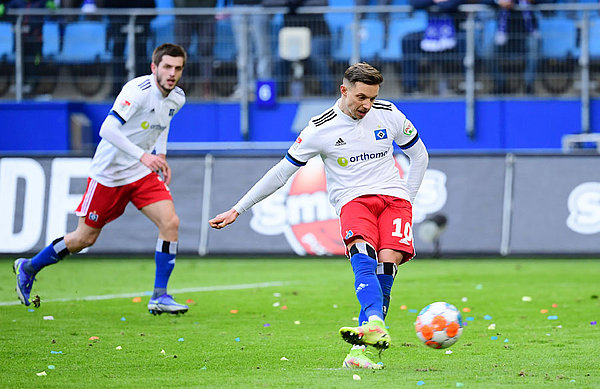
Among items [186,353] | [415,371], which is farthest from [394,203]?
[186,353]

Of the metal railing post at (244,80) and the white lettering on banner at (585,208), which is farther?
the metal railing post at (244,80)

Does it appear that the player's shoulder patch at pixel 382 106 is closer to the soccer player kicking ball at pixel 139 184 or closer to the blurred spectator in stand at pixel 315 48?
the soccer player kicking ball at pixel 139 184

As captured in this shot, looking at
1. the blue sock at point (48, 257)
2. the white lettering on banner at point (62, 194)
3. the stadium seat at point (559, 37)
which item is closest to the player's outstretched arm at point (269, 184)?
the blue sock at point (48, 257)

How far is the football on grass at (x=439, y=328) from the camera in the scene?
6336 mm

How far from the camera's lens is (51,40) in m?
18.5

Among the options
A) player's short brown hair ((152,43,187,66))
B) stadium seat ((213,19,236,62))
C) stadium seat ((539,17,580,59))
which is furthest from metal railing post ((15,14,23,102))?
player's short brown hair ((152,43,187,66))

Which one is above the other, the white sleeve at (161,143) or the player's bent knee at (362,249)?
the white sleeve at (161,143)

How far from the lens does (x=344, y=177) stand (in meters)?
6.90

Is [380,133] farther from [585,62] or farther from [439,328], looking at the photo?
[585,62]

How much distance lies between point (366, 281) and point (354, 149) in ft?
3.08

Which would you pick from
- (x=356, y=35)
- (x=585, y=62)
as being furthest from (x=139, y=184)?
(x=585, y=62)

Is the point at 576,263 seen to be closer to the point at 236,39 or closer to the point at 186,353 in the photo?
the point at 236,39

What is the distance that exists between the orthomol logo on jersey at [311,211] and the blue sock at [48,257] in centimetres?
518

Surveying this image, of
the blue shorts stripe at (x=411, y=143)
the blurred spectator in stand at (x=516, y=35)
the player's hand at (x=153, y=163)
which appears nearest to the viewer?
the blue shorts stripe at (x=411, y=143)
